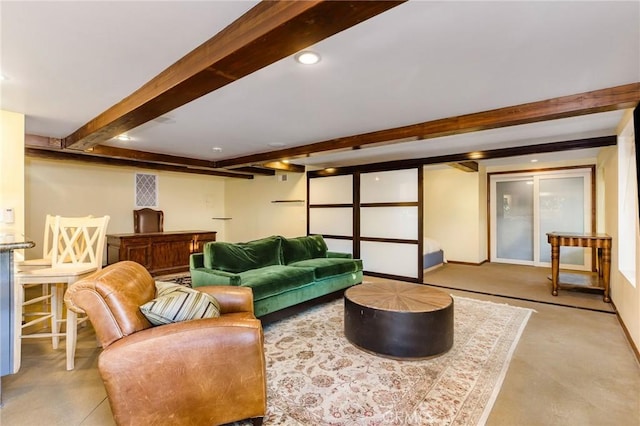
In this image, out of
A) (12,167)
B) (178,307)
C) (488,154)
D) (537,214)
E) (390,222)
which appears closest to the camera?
(178,307)

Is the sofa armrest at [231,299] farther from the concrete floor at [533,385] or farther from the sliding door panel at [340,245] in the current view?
the sliding door panel at [340,245]

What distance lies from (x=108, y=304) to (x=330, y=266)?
2715 millimetres

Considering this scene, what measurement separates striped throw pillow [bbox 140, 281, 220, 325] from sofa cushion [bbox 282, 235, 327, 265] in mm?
2381

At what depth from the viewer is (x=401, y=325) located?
249cm

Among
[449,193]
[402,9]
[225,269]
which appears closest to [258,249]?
[225,269]

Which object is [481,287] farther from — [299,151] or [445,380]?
[299,151]

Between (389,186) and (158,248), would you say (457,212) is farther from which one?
(158,248)

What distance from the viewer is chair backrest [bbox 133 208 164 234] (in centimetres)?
620

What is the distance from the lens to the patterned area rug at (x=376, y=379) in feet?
6.06

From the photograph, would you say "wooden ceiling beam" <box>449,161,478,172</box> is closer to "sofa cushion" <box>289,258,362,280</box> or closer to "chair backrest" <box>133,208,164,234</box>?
"sofa cushion" <box>289,258,362,280</box>

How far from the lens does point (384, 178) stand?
5754 millimetres

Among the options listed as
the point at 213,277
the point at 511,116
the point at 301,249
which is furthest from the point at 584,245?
the point at 213,277

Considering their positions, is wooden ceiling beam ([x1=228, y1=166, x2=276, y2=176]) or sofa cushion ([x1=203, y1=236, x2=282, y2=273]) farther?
wooden ceiling beam ([x1=228, y1=166, x2=276, y2=176])

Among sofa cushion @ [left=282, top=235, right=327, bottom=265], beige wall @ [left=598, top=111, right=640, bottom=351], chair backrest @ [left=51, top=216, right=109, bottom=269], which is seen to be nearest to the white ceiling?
beige wall @ [left=598, top=111, right=640, bottom=351]
